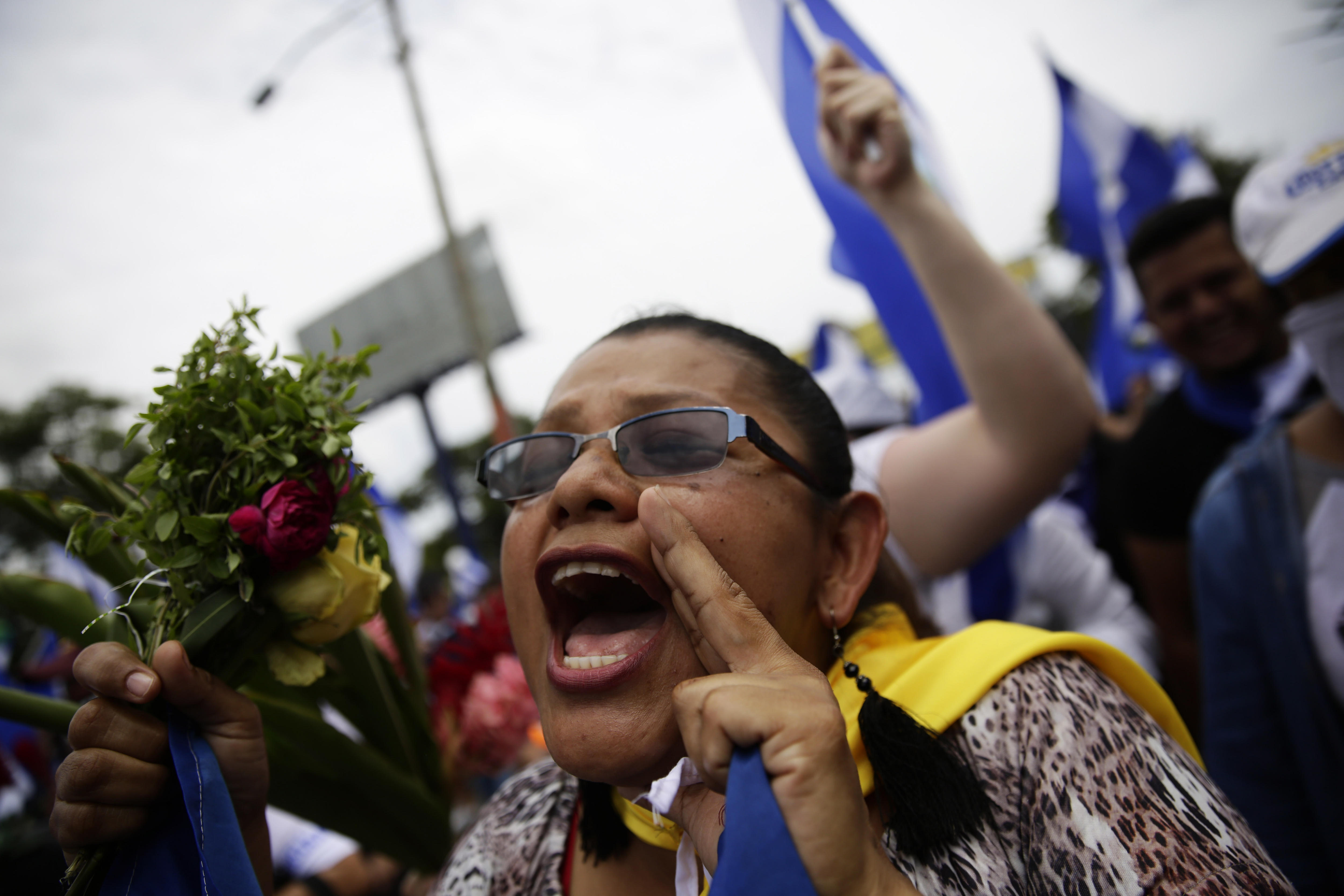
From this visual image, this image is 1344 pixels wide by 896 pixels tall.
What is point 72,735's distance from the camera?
1122mm

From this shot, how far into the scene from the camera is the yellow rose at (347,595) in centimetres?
139

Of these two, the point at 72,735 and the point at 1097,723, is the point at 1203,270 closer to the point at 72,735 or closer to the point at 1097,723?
the point at 1097,723

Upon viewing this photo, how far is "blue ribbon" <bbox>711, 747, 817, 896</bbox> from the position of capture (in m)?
0.82

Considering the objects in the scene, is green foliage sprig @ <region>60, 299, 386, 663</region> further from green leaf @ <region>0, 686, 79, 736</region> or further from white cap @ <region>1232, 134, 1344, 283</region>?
white cap @ <region>1232, 134, 1344, 283</region>

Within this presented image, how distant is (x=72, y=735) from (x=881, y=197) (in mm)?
2061

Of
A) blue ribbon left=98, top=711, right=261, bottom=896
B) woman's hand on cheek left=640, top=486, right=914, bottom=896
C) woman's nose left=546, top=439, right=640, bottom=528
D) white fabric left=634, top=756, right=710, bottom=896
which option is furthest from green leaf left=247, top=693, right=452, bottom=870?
woman's hand on cheek left=640, top=486, right=914, bottom=896

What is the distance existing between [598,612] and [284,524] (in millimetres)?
606

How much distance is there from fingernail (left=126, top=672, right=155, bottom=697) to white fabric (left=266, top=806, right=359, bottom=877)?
1979 mm

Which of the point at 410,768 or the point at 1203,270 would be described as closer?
the point at 410,768

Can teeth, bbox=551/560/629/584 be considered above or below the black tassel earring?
above

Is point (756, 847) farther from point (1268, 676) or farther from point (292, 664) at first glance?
point (1268, 676)

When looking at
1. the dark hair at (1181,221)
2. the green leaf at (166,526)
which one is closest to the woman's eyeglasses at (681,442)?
the green leaf at (166,526)

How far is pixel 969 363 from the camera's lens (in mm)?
1862

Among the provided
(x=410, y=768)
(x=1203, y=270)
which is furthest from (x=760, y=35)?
(x=410, y=768)
